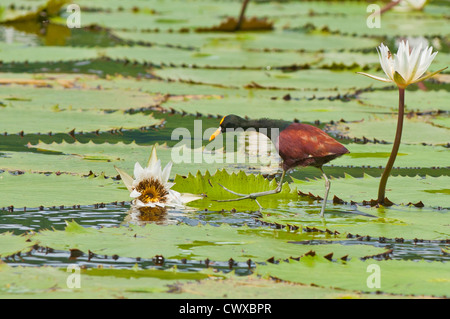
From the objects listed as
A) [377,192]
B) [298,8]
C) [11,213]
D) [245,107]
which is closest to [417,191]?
[377,192]

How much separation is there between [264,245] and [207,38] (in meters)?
5.26

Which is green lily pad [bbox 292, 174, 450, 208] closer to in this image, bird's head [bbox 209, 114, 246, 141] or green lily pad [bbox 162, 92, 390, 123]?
bird's head [bbox 209, 114, 246, 141]

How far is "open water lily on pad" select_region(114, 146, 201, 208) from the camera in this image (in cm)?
309

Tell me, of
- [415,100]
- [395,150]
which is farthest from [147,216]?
[415,100]

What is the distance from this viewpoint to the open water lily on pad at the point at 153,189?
3.09m

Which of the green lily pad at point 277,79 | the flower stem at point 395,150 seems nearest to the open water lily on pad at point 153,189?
the flower stem at point 395,150

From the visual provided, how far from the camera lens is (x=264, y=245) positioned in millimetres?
2611

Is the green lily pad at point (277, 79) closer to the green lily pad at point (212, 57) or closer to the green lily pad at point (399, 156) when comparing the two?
the green lily pad at point (212, 57)

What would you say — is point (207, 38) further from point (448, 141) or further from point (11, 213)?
point (11, 213)

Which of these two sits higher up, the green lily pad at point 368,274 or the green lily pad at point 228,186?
the green lily pad at point 228,186

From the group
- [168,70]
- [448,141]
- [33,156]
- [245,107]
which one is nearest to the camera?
[33,156]

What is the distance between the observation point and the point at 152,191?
10.2 ft

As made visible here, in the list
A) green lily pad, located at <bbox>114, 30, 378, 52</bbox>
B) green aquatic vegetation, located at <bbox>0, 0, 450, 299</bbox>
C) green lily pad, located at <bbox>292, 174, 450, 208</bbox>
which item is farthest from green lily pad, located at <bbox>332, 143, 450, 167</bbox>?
green lily pad, located at <bbox>114, 30, 378, 52</bbox>

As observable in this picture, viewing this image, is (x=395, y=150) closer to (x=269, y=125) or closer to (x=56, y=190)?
(x=269, y=125)
